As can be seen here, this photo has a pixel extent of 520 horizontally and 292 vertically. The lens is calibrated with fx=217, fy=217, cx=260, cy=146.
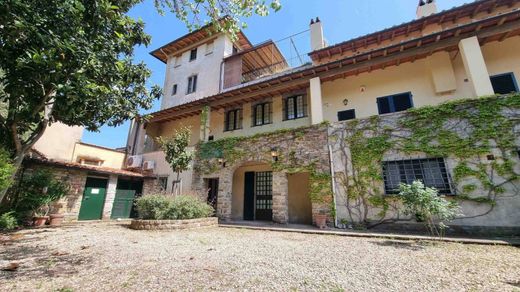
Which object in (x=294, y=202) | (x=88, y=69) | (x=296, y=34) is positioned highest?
(x=296, y=34)

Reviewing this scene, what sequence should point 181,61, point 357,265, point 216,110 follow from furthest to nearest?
point 181,61
point 216,110
point 357,265

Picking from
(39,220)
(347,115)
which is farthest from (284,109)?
(39,220)

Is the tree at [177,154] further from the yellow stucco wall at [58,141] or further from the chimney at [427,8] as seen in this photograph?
the chimney at [427,8]

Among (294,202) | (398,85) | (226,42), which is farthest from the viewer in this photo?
(226,42)

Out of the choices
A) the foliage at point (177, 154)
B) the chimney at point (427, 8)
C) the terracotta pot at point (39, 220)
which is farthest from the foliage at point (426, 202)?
the terracotta pot at point (39, 220)

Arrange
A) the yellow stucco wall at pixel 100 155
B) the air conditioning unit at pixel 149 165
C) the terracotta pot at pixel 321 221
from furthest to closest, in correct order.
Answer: the air conditioning unit at pixel 149 165 → the yellow stucco wall at pixel 100 155 → the terracotta pot at pixel 321 221

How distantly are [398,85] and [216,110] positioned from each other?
Result: 9839 mm

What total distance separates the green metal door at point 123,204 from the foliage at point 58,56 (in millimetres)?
5802

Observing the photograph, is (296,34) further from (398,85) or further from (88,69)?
(88,69)

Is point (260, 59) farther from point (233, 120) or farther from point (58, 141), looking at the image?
point (58, 141)

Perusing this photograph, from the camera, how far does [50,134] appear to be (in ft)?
37.7

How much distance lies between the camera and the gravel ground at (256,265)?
3.06m

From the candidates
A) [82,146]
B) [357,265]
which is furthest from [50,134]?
[357,265]

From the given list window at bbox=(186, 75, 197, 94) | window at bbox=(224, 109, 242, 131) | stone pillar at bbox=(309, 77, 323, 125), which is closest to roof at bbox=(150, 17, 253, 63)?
window at bbox=(186, 75, 197, 94)
